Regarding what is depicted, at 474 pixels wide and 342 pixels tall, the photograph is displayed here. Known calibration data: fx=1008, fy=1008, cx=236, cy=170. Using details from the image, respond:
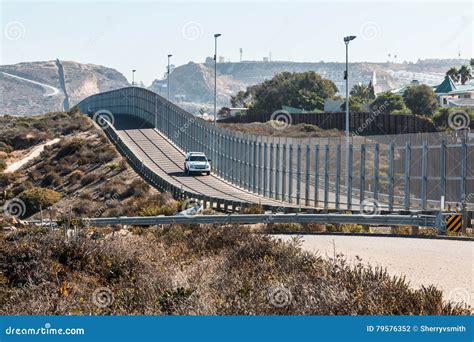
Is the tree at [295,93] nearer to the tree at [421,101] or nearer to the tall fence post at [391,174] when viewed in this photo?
the tree at [421,101]

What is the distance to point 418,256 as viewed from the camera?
2327 centimetres

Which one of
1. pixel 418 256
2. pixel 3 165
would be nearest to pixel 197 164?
pixel 3 165

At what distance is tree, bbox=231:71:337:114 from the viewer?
164125 mm

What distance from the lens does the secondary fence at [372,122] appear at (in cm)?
8525

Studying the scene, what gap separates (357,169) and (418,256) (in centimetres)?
1871

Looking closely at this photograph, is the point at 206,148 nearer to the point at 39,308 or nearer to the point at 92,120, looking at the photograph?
the point at 92,120

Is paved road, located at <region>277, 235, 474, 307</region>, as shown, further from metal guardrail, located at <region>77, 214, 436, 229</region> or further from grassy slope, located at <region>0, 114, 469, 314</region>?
metal guardrail, located at <region>77, 214, 436, 229</region>

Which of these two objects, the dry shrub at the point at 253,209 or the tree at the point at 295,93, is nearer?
the dry shrub at the point at 253,209

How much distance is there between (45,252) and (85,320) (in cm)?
643

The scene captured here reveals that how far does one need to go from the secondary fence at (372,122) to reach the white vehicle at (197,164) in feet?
40.4

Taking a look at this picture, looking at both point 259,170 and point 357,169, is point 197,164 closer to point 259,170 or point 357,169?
point 259,170

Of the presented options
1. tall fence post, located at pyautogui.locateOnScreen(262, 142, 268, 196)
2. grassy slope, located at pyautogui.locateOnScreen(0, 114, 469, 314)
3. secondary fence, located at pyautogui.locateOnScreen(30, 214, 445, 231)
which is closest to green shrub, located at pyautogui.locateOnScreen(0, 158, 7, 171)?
tall fence post, located at pyautogui.locateOnScreen(262, 142, 268, 196)

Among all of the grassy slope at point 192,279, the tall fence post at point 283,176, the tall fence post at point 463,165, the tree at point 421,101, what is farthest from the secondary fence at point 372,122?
the grassy slope at point 192,279

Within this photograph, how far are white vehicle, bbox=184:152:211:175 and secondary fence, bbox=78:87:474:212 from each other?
94cm
